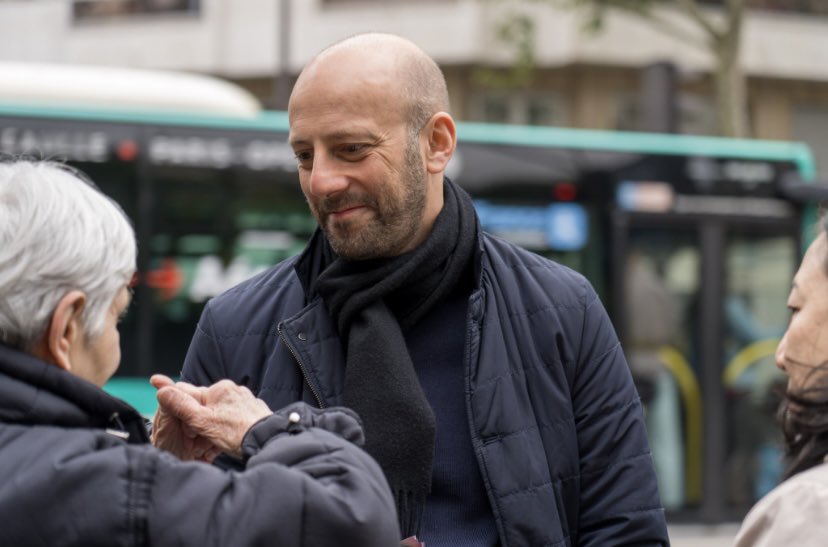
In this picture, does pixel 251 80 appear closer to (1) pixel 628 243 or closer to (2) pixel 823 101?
(2) pixel 823 101

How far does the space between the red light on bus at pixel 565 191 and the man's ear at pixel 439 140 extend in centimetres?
706

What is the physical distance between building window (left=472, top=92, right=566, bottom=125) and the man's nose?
68.4ft

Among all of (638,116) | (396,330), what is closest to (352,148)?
(396,330)

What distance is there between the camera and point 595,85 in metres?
23.2

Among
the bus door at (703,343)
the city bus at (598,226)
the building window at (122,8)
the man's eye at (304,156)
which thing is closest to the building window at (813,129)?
the building window at (122,8)

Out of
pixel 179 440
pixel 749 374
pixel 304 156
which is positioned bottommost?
pixel 749 374

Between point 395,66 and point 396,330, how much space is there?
561 millimetres

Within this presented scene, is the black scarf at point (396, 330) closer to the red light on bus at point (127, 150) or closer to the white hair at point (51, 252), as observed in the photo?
the white hair at point (51, 252)

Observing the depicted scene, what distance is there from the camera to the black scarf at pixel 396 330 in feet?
8.80

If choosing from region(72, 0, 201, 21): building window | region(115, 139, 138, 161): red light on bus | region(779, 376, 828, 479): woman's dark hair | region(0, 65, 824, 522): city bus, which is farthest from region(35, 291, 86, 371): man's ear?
region(72, 0, 201, 21): building window

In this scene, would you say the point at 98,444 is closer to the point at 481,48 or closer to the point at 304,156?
the point at 304,156

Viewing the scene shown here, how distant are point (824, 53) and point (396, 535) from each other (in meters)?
23.7

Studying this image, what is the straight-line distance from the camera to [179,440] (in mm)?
2488

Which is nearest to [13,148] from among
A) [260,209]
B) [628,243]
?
[260,209]
